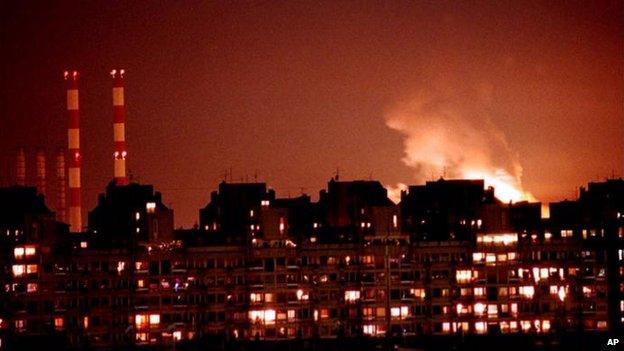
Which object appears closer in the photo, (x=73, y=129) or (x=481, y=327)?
(x=481, y=327)

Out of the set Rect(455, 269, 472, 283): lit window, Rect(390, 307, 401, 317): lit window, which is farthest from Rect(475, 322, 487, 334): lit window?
Rect(390, 307, 401, 317): lit window

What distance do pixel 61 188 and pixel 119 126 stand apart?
4.49 metres

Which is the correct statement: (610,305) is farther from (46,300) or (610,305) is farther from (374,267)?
(46,300)

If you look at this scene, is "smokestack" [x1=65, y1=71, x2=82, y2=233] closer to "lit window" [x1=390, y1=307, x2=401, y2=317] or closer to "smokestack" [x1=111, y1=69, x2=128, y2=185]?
"smokestack" [x1=111, y1=69, x2=128, y2=185]

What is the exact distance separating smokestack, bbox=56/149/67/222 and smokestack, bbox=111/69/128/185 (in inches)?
129

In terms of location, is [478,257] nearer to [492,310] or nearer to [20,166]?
[492,310]

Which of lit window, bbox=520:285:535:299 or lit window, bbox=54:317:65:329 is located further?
lit window, bbox=520:285:535:299

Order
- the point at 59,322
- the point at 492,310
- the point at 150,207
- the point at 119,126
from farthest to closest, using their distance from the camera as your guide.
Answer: the point at 119,126
the point at 150,207
the point at 492,310
the point at 59,322

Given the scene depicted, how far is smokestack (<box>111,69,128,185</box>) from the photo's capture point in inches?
1756

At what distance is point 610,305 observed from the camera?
35.6m

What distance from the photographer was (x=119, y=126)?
4491cm

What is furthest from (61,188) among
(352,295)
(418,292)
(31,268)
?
(418,292)

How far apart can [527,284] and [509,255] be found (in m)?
0.88

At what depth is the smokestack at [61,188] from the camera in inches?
1859
